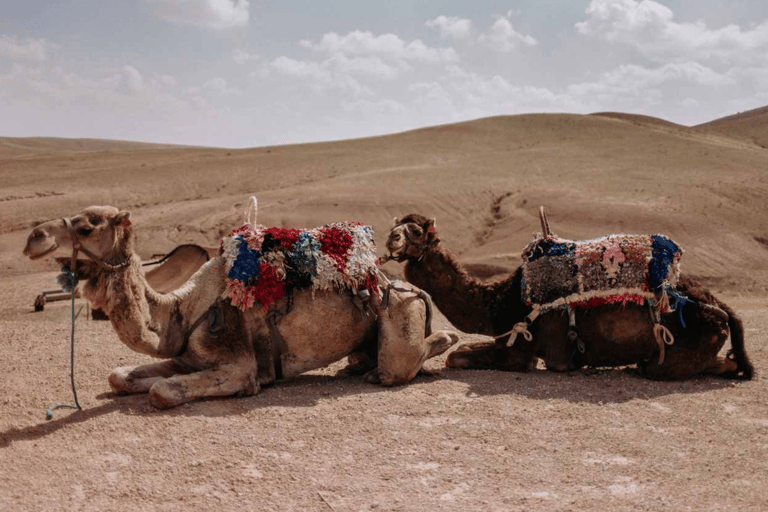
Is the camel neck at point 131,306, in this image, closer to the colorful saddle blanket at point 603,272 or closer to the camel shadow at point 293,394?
the camel shadow at point 293,394

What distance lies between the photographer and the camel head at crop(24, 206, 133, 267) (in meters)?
5.31

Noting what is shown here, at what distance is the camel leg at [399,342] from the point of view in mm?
6680

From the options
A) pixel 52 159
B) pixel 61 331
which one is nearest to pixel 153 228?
pixel 61 331

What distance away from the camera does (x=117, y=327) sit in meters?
5.70

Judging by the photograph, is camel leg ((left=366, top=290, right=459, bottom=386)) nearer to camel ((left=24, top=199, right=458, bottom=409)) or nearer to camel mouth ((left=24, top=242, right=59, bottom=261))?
camel ((left=24, top=199, right=458, bottom=409))

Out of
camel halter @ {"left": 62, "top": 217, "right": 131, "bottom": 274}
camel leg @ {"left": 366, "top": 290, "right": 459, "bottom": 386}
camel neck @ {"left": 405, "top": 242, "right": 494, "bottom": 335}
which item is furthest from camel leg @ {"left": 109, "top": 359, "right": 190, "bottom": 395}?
camel neck @ {"left": 405, "top": 242, "right": 494, "bottom": 335}

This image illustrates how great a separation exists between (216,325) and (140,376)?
89 cm

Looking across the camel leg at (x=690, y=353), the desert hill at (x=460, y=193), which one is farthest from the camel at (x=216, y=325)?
the desert hill at (x=460, y=193)

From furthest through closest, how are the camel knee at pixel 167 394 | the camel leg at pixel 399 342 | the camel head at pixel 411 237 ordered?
the camel head at pixel 411 237 → the camel leg at pixel 399 342 → the camel knee at pixel 167 394

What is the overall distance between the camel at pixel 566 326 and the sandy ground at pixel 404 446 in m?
0.22

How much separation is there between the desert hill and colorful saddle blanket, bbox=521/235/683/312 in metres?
11.3

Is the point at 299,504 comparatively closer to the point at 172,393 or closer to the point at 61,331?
the point at 172,393

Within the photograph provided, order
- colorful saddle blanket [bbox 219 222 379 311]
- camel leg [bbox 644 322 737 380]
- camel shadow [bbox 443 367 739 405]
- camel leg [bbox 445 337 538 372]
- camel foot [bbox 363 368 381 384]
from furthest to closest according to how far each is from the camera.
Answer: camel leg [bbox 445 337 538 372]
camel leg [bbox 644 322 737 380]
camel foot [bbox 363 368 381 384]
camel shadow [bbox 443 367 739 405]
colorful saddle blanket [bbox 219 222 379 311]

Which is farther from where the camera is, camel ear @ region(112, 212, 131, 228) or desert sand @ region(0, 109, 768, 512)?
camel ear @ region(112, 212, 131, 228)
